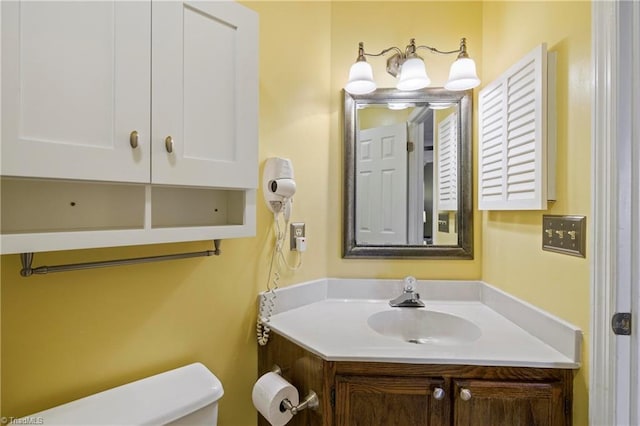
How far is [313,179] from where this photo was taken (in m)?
1.55

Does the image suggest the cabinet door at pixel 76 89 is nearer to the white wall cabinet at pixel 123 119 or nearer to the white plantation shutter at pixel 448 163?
the white wall cabinet at pixel 123 119

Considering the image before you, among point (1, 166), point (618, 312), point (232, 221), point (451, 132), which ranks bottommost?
point (618, 312)

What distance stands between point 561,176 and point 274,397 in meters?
1.21

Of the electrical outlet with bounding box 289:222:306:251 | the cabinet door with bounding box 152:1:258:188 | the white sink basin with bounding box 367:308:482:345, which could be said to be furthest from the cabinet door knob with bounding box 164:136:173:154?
the white sink basin with bounding box 367:308:482:345

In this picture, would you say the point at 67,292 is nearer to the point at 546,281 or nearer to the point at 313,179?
the point at 313,179

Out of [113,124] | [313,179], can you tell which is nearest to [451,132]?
[313,179]

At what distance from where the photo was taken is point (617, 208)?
86 cm

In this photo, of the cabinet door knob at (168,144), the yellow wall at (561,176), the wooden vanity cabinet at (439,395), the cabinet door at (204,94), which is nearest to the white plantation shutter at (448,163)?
the yellow wall at (561,176)

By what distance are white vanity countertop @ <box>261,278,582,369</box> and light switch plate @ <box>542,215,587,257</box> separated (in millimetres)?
233

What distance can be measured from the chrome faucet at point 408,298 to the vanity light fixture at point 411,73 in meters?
0.90

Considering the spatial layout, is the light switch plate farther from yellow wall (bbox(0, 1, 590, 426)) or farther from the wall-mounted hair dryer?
the wall-mounted hair dryer

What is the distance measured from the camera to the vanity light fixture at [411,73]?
1.42 metres

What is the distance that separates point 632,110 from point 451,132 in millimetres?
784

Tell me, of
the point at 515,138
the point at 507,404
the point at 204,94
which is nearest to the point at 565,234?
the point at 515,138
